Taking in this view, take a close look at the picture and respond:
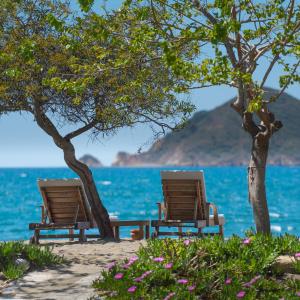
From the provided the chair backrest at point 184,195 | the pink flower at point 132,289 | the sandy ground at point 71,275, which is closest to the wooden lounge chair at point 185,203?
the chair backrest at point 184,195

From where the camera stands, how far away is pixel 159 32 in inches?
381

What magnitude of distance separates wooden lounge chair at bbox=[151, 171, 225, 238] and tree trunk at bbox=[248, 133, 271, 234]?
6.73 ft

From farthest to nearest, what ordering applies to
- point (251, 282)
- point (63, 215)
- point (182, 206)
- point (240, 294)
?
point (63, 215) → point (182, 206) → point (251, 282) → point (240, 294)

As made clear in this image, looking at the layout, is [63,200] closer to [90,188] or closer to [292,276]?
[90,188]

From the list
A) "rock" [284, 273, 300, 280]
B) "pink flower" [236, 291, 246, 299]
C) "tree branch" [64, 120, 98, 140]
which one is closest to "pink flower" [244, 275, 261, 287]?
"pink flower" [236, 291, 246, 299]

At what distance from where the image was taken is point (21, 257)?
9859mm

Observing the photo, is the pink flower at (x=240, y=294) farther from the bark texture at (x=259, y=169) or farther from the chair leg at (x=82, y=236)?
the chair leg at (x=82, y=236)

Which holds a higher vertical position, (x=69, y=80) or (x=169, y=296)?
(x=69, y=80)

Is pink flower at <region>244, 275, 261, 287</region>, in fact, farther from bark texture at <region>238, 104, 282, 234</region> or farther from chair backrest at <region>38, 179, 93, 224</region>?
chair backrest at <region>38, 179, 93, 224</region>

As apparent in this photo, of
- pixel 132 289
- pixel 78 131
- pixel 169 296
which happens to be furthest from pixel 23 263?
pixel 78 131

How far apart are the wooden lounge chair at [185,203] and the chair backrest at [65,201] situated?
150 centimetres

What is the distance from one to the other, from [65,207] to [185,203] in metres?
2.38

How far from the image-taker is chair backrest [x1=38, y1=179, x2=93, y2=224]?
1332 centimetres

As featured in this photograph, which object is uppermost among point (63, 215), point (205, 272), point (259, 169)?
point (259, 169)
